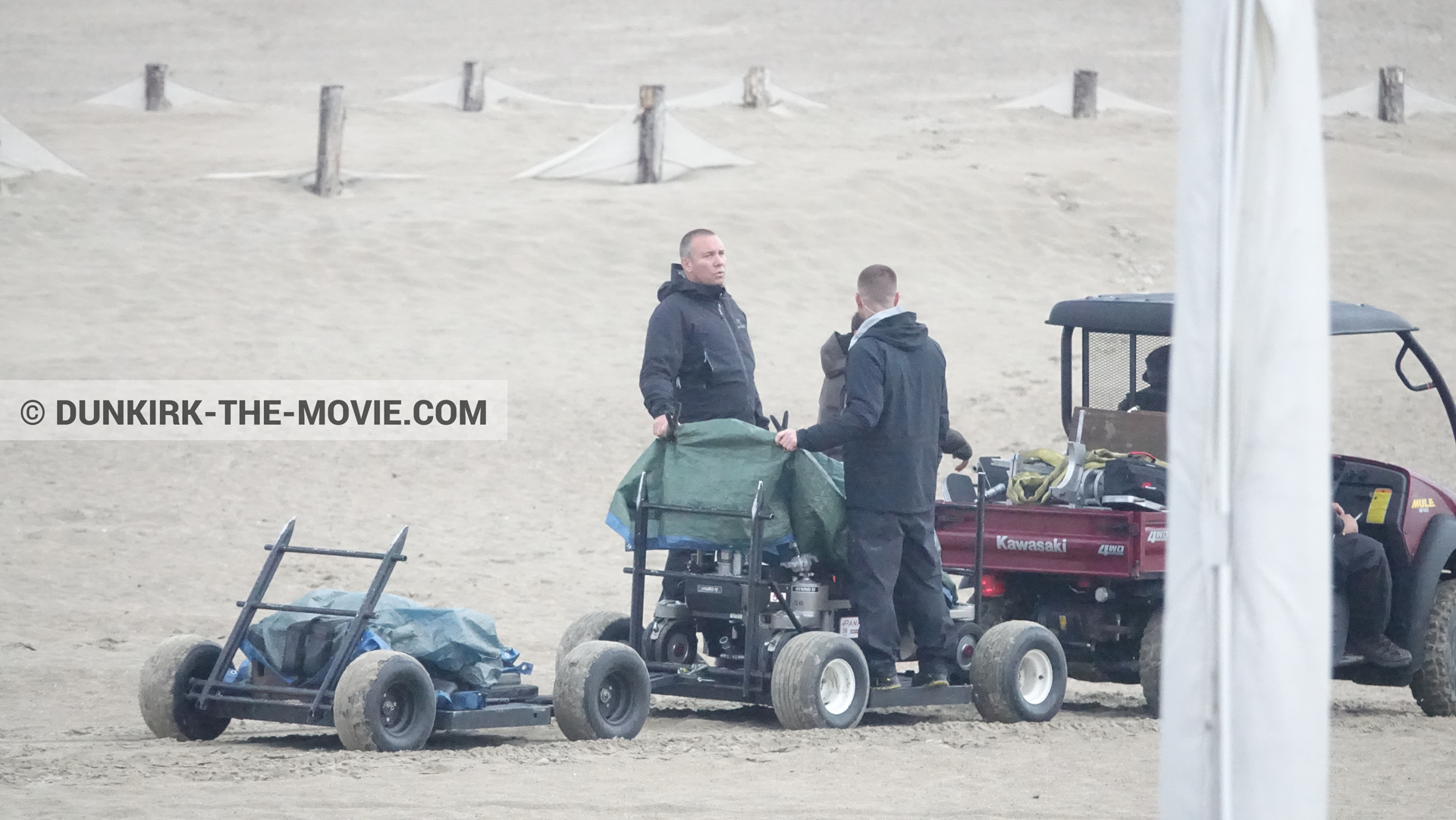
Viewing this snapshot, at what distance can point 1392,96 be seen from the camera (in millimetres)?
31047

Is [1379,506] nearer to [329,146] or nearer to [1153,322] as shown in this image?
[1153,322]

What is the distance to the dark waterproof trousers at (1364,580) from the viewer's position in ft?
26.3

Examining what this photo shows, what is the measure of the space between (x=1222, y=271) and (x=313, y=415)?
1290 centimetres

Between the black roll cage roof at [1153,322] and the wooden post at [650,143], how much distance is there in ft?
51.4

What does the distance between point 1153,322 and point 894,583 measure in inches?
77.9

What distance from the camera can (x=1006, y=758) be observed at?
679 centimetres

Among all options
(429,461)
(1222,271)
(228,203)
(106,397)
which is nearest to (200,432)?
(106,397)

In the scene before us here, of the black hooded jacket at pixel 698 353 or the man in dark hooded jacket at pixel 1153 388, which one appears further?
the man in dark hooded jacket at pixel 1153 388

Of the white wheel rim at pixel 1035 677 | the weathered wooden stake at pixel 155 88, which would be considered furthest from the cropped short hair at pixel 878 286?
the weathered wooden stake at pixel 155 88

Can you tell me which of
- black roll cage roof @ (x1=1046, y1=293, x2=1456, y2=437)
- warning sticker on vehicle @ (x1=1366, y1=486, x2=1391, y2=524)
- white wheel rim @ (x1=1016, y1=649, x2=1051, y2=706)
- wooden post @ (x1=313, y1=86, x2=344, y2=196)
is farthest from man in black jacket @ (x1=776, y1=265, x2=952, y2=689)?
wooden post @ (x1=313, y1=86, x2=344, y2=196)

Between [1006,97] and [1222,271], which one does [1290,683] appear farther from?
[1006,97]

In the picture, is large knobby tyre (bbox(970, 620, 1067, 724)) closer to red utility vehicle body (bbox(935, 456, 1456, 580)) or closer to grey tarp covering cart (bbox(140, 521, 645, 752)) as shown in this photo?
red utility vehicle body (bbox(935, 456, 1456, 580))

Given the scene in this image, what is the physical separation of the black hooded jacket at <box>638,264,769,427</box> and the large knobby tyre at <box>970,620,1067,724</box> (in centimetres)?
148

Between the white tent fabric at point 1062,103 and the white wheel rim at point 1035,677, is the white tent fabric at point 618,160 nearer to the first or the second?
the white tent fabric at point 1062,103
